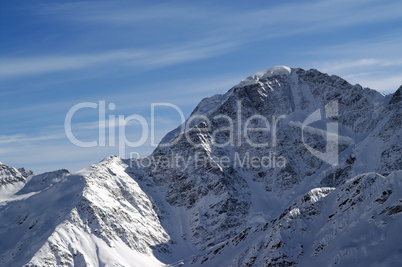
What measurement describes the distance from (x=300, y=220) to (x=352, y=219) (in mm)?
16693

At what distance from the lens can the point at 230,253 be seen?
174m

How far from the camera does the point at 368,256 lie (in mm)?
127188

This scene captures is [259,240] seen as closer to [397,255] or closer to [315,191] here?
[315,191]

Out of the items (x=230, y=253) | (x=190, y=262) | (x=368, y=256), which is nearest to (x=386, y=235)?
(x=368, y=256)

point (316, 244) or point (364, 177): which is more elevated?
point (364, 177)

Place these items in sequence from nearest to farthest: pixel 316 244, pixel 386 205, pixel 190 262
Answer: pixel 386 205 → pixel 316 244 → pixel 190 262

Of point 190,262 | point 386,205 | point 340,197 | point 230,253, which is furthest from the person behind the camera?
point 190,262

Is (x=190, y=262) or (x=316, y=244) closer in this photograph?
(x=316, y=244)

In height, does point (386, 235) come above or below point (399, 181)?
below

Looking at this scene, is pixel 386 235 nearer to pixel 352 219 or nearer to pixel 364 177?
pixel 352 219

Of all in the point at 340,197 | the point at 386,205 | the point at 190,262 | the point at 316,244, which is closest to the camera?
the point at 386,205

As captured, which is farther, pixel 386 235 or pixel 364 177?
pixel 364 177

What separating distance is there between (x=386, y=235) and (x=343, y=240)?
10560 mm

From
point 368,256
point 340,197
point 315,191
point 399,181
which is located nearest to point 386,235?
point 368,256
